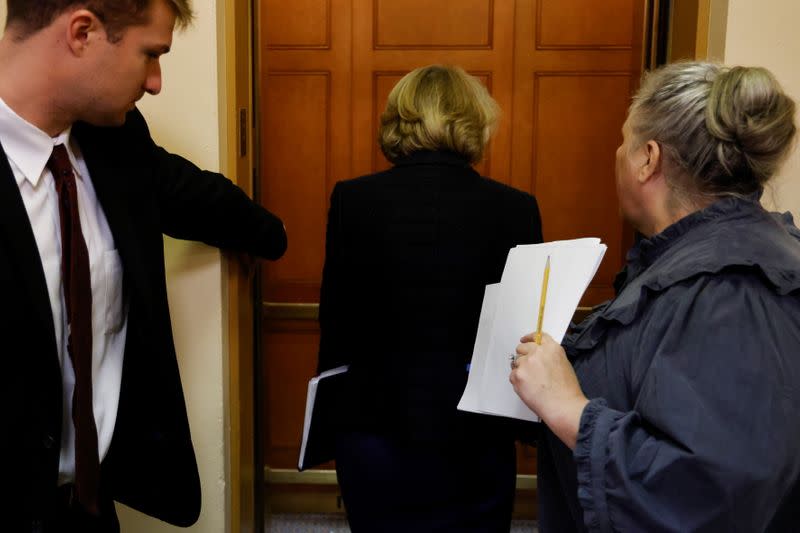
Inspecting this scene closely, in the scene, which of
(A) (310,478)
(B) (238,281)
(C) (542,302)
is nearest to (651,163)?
(C) (542,302)

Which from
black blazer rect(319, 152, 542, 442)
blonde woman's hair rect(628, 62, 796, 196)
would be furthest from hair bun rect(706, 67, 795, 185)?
black blazer rect(319, 152, 542, 442)

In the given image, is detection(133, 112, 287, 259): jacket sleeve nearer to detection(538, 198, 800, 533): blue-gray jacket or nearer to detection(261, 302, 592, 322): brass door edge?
detection(538, 198, 800, 533): blue-gray jacket

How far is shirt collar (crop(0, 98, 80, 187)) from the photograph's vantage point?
1.14m

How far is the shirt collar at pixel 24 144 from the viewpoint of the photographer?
3.73 ft

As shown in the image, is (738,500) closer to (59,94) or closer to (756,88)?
(756,88)

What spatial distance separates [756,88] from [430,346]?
80 centimetres

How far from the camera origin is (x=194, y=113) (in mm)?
1668

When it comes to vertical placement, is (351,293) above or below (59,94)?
below

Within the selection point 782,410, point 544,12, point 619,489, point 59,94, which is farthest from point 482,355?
point 544,12

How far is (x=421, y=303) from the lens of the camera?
5.17ft

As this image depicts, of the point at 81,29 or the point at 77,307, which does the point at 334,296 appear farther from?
the point at 81,29

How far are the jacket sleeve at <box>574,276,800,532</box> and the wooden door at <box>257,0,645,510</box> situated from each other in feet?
5.63

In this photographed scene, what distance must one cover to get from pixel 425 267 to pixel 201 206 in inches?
18.2

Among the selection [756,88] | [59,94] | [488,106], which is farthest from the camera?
[488,106]
